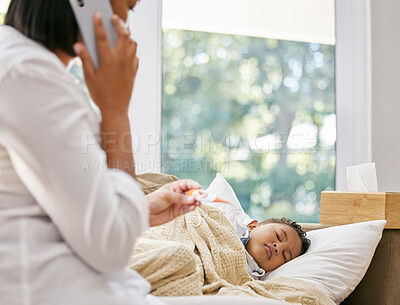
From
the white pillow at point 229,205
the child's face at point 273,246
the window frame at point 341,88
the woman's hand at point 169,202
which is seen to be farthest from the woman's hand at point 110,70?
the window frame at point 341,88

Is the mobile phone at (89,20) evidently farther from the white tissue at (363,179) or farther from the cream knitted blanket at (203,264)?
the white tissue at (363,179)

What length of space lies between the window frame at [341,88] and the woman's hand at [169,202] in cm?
181

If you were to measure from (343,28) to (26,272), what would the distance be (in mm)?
3004

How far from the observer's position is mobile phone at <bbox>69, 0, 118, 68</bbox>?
0.72 meters

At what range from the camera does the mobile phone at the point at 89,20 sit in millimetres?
717

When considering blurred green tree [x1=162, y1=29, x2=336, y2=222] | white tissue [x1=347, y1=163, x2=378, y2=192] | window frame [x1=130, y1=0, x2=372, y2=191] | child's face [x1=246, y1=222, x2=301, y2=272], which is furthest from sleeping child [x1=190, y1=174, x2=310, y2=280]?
blurred green tree [x1=162, y1=29, x2=336, y2=222]

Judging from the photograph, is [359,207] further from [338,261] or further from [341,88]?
[341,88]

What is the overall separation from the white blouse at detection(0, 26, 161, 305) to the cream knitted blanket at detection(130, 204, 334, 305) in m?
0.46

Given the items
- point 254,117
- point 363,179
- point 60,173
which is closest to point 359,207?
point 363,179

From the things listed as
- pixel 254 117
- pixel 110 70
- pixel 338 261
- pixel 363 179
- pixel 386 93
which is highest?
pixel 386 93

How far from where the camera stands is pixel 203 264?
1.66 meters

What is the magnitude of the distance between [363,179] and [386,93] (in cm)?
83

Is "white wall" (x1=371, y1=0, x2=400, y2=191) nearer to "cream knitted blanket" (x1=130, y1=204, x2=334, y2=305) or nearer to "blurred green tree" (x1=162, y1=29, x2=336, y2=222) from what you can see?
"blurred green tree" (x1=162, y1=29, x2=336, y2=222)

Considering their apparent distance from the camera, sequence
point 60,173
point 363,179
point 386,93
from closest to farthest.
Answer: point 60,173 → point 363,179 → point 386,93
